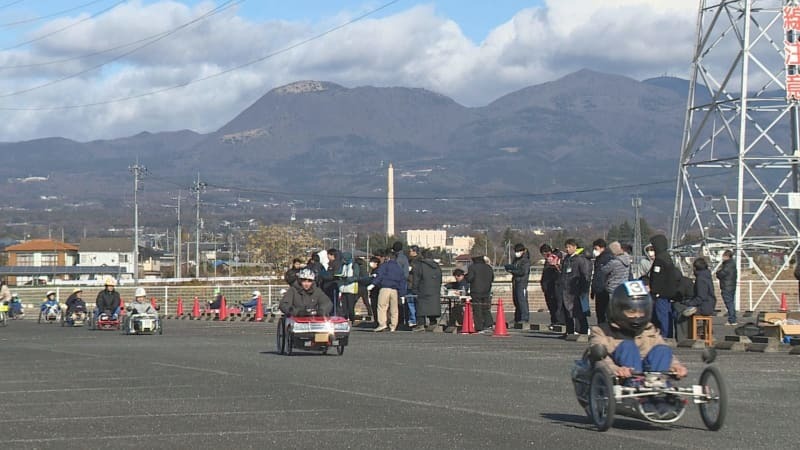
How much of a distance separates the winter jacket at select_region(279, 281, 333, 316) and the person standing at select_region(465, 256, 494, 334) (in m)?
7.36

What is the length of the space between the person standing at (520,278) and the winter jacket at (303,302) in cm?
723

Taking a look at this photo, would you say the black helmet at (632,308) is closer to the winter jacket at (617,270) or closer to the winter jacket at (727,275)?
the winter jacket at (617,270)

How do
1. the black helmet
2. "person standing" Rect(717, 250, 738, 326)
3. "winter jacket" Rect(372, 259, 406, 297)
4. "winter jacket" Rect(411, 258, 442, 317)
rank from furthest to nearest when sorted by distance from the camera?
"person standing" Rect(717, 250, 738, 326) < "winter jacket" Rect(372, 259, 406, 297) < "winter jacket" Rect(411, 258, 442, 317) < the black helmet

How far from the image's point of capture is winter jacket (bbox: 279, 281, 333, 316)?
21844 mm

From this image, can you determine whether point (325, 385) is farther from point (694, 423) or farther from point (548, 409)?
point (694, 423)

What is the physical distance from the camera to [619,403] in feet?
36.7

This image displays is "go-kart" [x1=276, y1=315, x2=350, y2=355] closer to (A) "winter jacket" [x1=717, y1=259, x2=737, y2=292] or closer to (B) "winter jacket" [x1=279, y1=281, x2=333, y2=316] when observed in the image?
(B) "winter jacket" [x1=279, y1=281, x2=333, y2=316]

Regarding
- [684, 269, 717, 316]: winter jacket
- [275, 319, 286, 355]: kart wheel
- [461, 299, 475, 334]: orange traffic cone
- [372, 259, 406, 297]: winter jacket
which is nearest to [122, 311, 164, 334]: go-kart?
[372, 259, 406, 297]: winter jacket

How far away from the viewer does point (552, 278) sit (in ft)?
92.2

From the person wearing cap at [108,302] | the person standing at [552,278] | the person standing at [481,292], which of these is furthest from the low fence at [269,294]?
the person standing at [552,278]

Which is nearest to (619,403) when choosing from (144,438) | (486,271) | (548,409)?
(548,409)

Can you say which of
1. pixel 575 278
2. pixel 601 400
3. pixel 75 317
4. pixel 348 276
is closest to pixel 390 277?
pixel 348 276

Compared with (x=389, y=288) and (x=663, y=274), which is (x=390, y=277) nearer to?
(x=389, y=288)

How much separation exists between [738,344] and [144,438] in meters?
14.0
